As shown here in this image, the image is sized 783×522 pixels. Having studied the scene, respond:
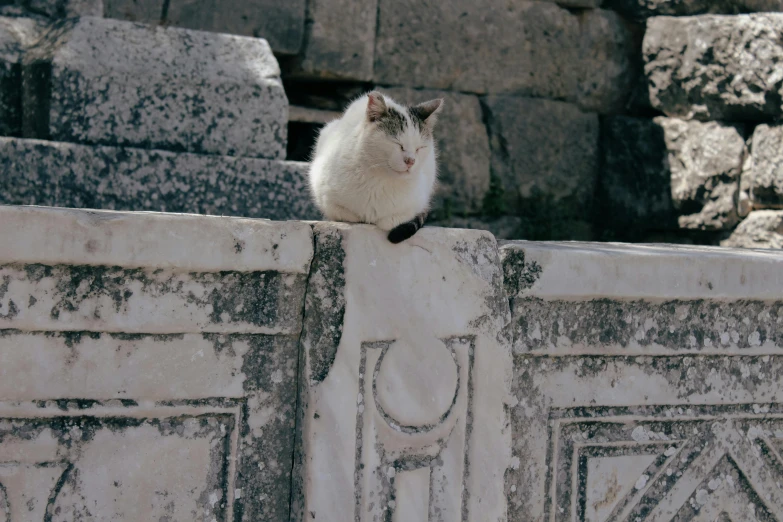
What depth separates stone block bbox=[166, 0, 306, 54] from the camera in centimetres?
484

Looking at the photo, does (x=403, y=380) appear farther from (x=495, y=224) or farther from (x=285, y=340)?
(x=495, y=224)

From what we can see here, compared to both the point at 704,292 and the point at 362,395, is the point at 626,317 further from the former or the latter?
the point at 362,395

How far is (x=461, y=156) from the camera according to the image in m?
5.79

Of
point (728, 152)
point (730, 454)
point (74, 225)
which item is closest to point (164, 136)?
point (74, 225)

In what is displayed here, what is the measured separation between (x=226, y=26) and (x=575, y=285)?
123 inches

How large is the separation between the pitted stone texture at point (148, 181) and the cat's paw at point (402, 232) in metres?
1.30

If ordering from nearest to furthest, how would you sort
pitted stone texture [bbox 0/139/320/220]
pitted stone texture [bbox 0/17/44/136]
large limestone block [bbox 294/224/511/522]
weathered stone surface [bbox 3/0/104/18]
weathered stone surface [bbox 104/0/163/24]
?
large limestone block [bbox 294/224/511/522], pitted stone texture [bbox 0/139/320/220], pitted stone texture [bbox 0/17/44/136], weathered stone surface [bbox 3/0/104/18], weathered stone surface [bbox 104/0/163/24]

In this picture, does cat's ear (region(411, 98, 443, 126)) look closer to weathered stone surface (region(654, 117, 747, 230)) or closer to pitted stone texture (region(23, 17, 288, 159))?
pitted stone texture (region(23, 17, 288, 159))

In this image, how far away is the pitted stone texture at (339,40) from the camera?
5168 mm

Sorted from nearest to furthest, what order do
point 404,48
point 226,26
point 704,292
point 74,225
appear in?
point 74,225 → point 704,292 → point 226,26 → point 404,48

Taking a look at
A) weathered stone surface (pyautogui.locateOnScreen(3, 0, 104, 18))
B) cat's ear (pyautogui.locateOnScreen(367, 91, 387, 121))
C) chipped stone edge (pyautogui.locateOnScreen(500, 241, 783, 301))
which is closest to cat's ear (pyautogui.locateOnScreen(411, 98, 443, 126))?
cat's ear (pyautogui.locateOnScreen(367, 91, 387, 121))

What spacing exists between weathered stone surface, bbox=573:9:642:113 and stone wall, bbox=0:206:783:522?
3.64 m

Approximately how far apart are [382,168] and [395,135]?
0.33 ft

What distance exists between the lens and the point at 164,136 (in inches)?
135
